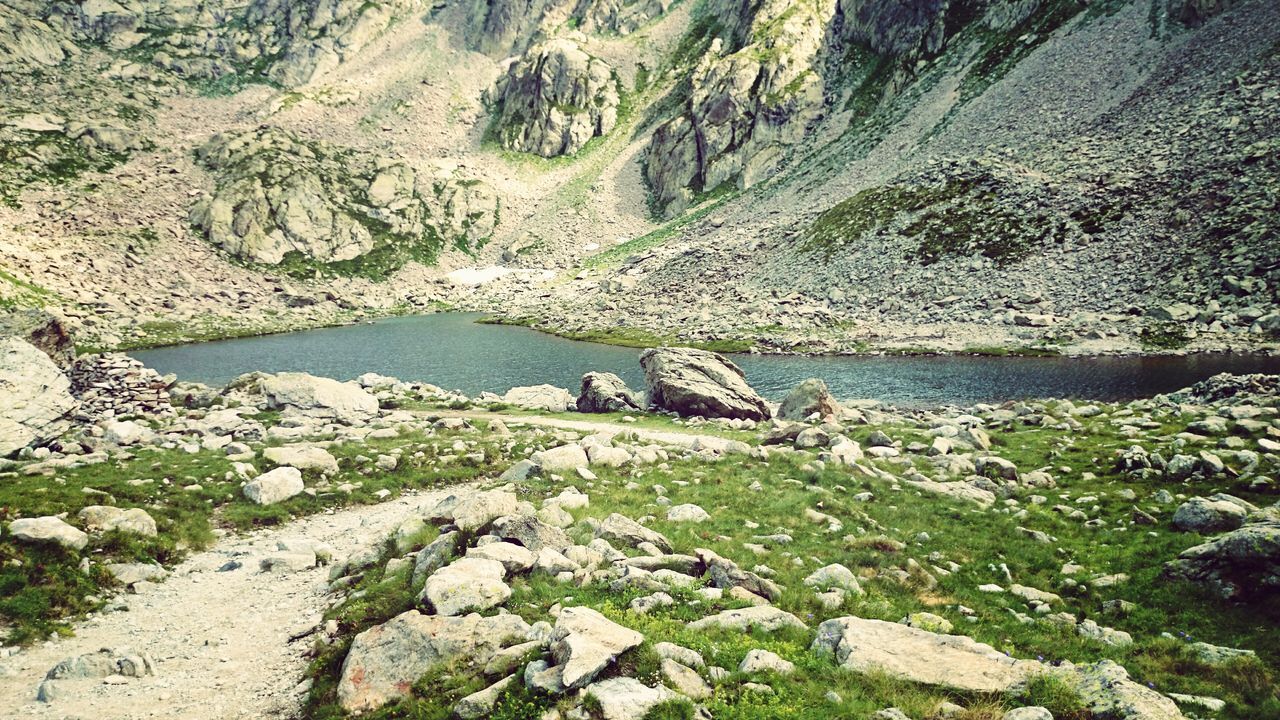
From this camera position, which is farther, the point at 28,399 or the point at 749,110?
the point at 749,110

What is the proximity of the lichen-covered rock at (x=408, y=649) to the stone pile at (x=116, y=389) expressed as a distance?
36326 mm

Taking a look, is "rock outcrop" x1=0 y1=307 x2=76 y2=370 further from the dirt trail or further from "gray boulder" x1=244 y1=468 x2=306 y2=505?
the dirt trail

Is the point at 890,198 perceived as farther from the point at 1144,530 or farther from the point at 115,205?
the point at 115,205

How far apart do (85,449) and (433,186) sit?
609 feet

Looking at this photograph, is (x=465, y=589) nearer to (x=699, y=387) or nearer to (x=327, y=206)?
(x=699, y=387)

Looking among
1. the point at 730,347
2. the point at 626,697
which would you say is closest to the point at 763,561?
the point at 626,697

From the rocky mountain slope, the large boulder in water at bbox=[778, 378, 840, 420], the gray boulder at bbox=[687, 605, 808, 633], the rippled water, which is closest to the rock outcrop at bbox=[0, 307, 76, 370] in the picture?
the rippled water

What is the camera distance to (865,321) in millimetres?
76000

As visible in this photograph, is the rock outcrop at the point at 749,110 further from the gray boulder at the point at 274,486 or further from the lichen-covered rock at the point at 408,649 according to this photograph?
the lichen-covered rock at the point at 408,649

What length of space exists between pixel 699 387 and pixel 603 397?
7899 millimetres

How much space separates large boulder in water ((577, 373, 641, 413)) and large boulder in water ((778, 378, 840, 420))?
12097 millimetres

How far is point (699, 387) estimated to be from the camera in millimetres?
42906

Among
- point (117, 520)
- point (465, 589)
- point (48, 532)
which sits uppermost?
point (465, 589)

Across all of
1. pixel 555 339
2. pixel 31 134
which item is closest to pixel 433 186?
pixel 31 134
